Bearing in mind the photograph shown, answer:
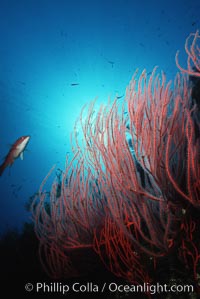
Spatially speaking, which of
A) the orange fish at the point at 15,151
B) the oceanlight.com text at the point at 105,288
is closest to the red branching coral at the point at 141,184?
the oceanlight.com text at the point at 105,288

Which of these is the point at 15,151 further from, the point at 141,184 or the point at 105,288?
the point at 141,184

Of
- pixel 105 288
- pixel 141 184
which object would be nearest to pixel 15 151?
pixel 105 288

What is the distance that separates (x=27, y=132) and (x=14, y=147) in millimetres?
24170

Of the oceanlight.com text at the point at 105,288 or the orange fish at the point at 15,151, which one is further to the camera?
the orange fish at the point at 15,151

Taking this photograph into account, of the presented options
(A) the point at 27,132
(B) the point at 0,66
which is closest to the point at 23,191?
(A) the point at 27,132

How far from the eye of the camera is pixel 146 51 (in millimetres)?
13055

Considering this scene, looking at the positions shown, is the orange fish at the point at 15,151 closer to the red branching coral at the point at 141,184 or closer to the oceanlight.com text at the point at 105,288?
the red branching coral at the point at 141,184

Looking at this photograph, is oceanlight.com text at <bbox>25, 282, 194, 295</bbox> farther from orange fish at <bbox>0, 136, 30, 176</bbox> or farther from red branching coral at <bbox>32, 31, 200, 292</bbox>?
orange fish at <bbox>0, 136, 30, 176</bbox>

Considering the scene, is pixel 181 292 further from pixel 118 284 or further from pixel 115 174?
pixel 115 174

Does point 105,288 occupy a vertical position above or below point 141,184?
below

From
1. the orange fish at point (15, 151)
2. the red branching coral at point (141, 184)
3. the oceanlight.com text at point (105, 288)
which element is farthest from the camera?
the orange fish at point (15, 151)

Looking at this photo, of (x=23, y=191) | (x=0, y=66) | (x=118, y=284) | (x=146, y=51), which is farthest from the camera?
(x=23, y=191)

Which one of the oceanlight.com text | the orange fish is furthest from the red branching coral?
the orange fish

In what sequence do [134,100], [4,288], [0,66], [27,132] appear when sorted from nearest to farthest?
[134,100], [4,288], [0,66], [27,132]
